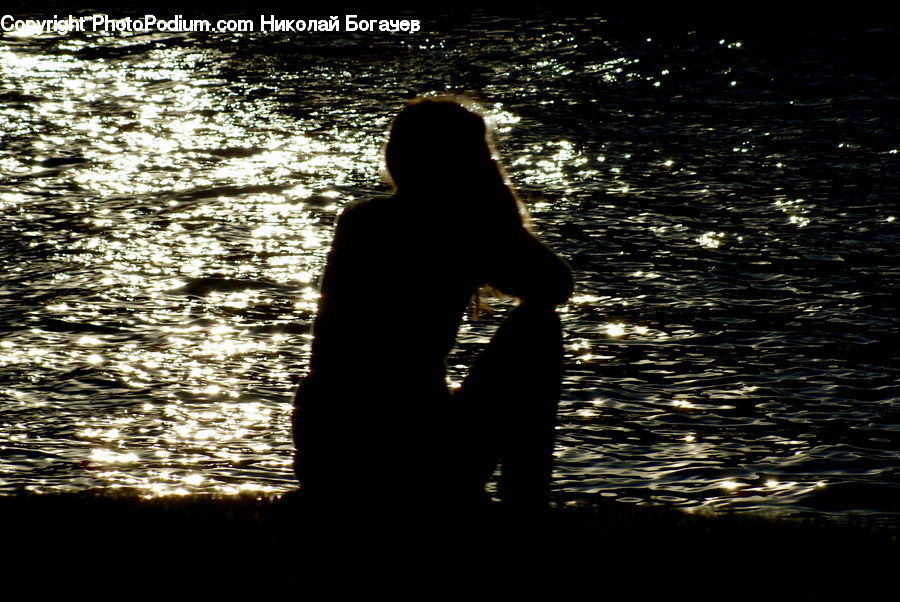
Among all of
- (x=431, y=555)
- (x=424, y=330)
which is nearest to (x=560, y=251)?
(x=431, y=555)

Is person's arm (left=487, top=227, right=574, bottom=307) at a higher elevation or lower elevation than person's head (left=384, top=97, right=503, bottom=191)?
lower

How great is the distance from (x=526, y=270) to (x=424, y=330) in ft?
1.72

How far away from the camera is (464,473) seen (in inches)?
224

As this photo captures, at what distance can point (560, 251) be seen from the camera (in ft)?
54.3

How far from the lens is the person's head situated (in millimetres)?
5375

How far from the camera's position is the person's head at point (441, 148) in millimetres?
5375

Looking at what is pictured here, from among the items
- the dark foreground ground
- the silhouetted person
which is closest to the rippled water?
the silhouetted person

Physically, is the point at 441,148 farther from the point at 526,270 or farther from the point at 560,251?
the point at 560,251

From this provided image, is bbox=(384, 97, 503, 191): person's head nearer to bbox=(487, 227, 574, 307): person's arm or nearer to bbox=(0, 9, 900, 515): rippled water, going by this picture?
bbox=(487, 227, 574, 307): person's arm

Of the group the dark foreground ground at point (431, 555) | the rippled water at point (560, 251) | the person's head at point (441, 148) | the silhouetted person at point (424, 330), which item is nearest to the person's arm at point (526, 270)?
the silhouetted person at point (424, 330)

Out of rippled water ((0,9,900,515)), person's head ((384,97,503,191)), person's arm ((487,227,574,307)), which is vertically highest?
person's head ((384,97,503,191))

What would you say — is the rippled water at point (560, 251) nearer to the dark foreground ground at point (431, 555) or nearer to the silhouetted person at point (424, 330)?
the silhouetted person at point (424, 330)

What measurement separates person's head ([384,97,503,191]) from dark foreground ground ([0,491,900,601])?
1487 millimetres

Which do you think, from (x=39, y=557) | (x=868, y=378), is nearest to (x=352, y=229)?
(x=39, y=557)
